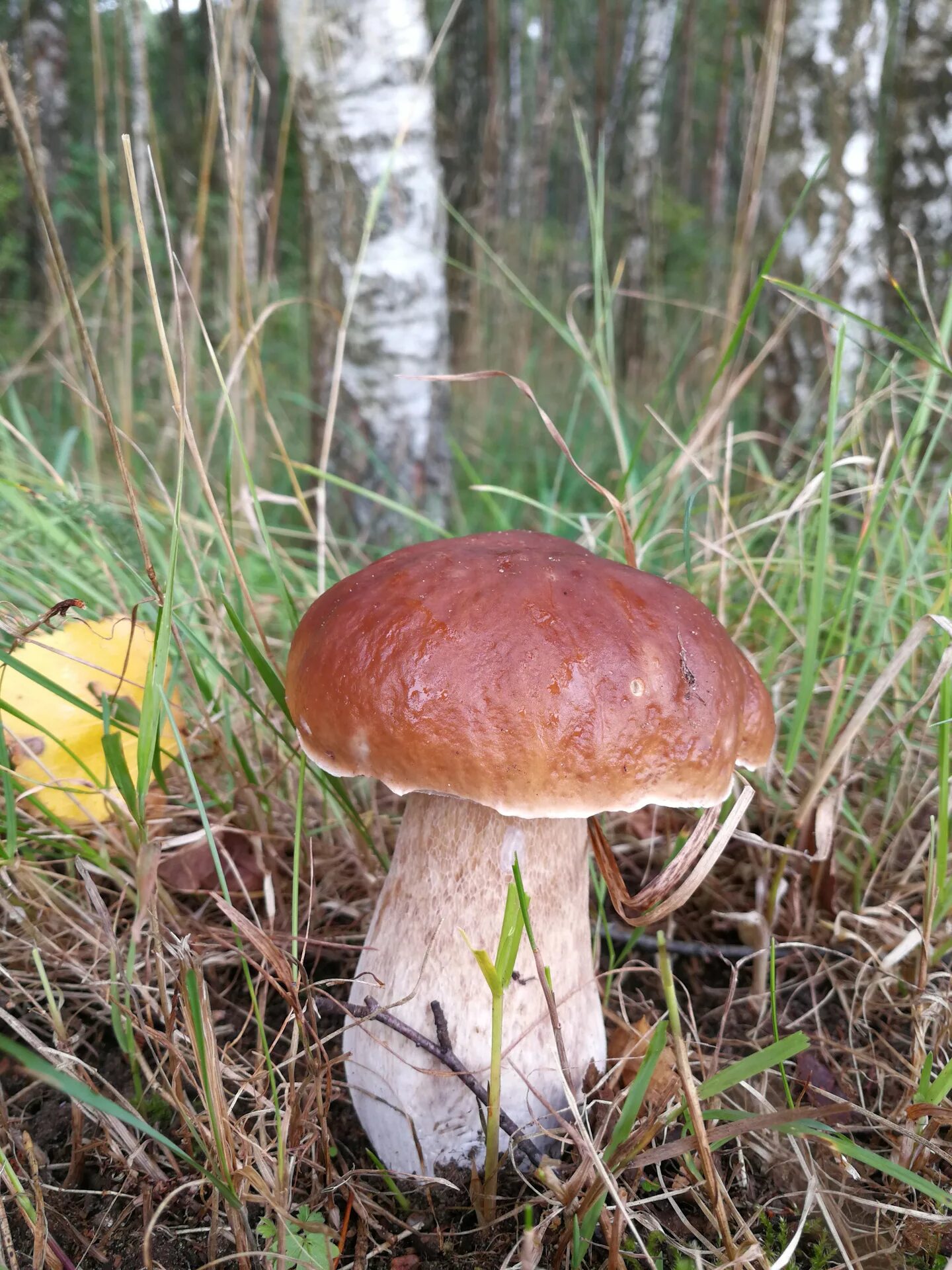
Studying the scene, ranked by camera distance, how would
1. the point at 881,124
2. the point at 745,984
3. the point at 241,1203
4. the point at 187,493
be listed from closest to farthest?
the point at 241,1203 → the point at 745,984 → the point at 187,493 → the point at 881,124

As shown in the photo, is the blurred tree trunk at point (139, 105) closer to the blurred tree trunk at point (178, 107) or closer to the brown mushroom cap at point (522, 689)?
the brown mushroom cap at point (522, 689)

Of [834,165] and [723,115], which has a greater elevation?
[723,115]

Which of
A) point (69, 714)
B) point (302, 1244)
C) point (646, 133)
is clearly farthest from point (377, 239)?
point (646, 133)

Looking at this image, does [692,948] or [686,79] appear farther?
[686,79]

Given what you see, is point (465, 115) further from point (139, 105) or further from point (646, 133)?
point (139, 105)

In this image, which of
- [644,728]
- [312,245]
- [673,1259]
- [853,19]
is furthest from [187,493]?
[853,19]

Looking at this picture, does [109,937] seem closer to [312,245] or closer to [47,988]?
[47,988]

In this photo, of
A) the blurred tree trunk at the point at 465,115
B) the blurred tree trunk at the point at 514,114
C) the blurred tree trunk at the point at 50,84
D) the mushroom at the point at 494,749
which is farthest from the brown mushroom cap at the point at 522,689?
the blurred tree trunk at the point at 514,114
